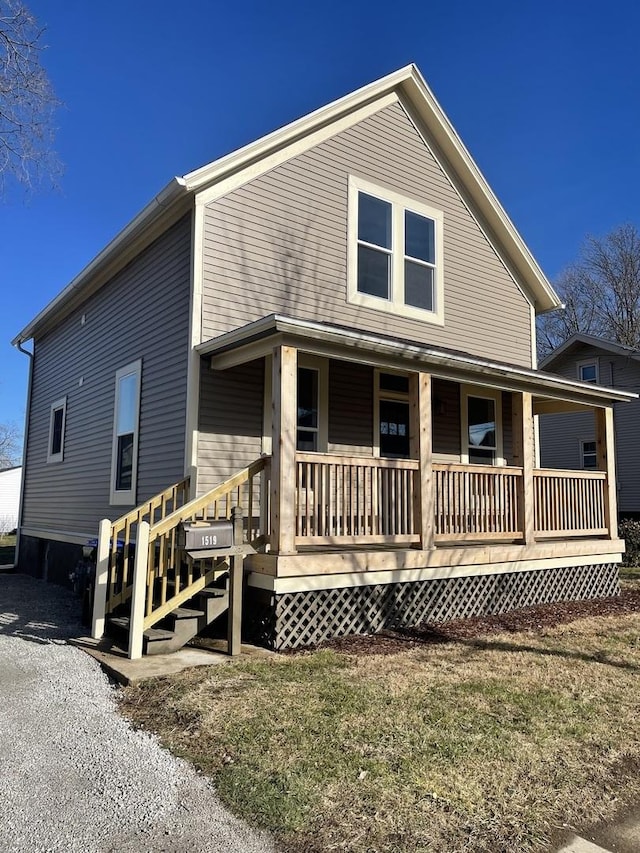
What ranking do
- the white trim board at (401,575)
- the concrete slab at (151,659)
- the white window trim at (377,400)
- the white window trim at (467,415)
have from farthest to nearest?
the white window trim at (467,415)
the white window trim at (377,400)
the white trim board at (401,575)
the concrete slab at (151,659)

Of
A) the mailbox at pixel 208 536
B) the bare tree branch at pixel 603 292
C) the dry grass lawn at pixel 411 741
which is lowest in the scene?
the dry grass lawn at pixel 411 741

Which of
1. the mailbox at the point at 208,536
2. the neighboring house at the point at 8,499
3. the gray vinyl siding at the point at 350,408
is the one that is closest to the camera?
the mailbox at the point at 208,536

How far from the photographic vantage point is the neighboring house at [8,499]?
124ft

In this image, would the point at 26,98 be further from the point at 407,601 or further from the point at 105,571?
the point at 407,601

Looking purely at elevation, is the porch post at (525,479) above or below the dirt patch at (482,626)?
above

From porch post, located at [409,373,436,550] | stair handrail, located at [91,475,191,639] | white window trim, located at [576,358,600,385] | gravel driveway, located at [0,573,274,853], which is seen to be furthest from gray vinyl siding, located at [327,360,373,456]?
white window trim, located at [576,358,600,385]

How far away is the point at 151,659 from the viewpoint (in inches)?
225

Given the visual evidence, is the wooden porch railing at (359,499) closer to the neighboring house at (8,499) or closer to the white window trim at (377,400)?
the white window trim at (377,400)

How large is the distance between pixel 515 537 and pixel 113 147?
38.0ft

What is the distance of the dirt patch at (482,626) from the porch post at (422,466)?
1.02 meters

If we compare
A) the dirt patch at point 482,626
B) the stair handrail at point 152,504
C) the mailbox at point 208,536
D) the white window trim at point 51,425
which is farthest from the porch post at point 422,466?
the white window trim at point 51,425

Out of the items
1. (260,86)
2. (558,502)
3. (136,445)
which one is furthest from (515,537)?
(260,86)

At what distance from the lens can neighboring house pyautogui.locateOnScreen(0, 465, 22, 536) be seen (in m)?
37.9

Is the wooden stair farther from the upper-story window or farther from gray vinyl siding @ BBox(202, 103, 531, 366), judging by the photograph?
the upper-story window
